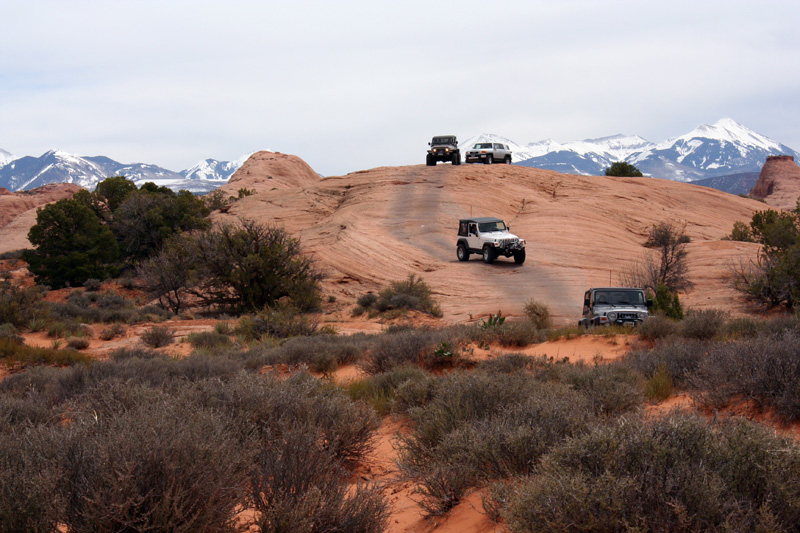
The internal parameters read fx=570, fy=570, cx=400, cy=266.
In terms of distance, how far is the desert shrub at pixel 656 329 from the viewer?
11359mm

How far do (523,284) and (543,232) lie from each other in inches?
360

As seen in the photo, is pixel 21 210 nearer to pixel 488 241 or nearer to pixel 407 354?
pixel 488 241

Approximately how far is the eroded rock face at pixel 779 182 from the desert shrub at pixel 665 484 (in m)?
84.0

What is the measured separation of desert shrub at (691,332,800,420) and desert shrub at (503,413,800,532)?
1.98 metres

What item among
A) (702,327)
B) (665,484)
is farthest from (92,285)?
(665,484)

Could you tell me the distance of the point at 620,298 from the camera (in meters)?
15.3

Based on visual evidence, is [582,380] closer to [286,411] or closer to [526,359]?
[526,359]

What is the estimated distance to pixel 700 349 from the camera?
26.5ft

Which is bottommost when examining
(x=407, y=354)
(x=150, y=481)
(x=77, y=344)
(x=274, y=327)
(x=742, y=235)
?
(x=77, y=344)

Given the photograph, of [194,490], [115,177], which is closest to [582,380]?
[194,490]

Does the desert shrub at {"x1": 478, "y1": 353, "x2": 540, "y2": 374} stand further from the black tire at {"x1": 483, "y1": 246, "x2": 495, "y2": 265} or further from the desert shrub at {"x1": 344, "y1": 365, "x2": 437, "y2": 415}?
the black tire at {"x1": 483, "y1": 246, "x2": 495, "y2": 265}

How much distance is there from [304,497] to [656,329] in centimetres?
979

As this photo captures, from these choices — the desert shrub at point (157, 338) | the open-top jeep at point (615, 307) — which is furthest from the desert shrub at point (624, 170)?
the desert shrub at point (157, 338)

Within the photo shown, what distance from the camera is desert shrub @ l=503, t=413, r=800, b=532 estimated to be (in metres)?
2.83
